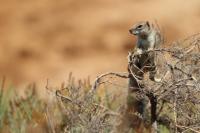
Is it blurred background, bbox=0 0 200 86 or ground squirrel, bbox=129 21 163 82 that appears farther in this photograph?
blurred background, bbox=0 0 200 86

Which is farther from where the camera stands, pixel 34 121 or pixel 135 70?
pixel 34 121

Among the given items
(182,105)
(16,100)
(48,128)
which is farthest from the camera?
(16,100)

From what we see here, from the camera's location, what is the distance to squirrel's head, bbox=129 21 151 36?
5.47 meters

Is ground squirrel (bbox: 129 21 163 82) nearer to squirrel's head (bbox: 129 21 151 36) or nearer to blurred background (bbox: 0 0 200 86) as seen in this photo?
squirrel's head (bbox: 129 21 151 36)

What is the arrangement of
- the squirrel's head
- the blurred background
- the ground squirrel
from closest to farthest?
1. the ground squirrel
2. the squirrel's head
3. the blurred background

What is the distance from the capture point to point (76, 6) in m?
15.1

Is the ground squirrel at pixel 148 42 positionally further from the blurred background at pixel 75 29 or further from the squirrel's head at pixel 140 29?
the blurred background at pixel 75 29

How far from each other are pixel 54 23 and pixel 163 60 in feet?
34.0

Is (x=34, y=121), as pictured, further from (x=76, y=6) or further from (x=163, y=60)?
(x=76, y=6)

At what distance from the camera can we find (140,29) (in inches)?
218

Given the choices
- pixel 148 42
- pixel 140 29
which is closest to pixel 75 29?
pixel 140 29

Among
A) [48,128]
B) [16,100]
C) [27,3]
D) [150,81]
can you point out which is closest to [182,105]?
[150,81]

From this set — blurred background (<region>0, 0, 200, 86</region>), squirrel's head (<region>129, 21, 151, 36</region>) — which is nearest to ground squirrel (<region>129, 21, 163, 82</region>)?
squirrel's head (<region>129, 21, 151, 36</region>)

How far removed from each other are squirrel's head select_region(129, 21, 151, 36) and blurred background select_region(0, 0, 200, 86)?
27.2 feet
